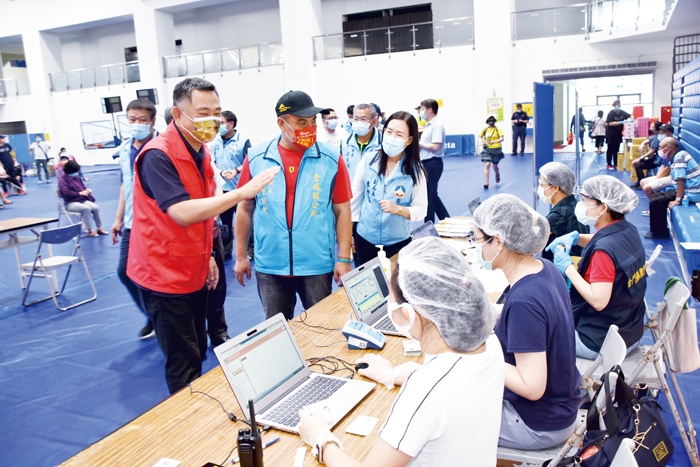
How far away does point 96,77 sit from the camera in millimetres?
20891

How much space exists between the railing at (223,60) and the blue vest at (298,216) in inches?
651

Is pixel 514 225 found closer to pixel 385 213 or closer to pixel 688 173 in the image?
pixel 385 213

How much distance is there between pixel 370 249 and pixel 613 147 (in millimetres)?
10954

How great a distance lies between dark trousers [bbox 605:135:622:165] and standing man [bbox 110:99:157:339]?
11.4 meters

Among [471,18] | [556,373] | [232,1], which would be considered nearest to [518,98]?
[471,18]

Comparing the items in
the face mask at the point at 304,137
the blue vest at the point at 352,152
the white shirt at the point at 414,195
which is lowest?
the white shirt at the point at 414,195

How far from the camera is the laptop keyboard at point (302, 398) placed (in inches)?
65.9

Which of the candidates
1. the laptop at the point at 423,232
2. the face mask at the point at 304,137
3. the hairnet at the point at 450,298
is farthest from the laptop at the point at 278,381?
the laptop at the point at 423,232

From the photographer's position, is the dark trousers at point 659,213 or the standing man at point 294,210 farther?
the dark trousers at point 659,213

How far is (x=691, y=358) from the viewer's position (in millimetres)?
2369

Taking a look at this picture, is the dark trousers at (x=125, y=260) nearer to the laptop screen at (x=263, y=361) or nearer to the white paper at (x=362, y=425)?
the laptop screen at (x=263, y=361)

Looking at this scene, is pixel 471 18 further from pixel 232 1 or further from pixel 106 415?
pixel 106 415

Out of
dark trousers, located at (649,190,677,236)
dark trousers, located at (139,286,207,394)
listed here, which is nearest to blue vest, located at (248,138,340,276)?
dark trousers, located at (139,286,207,394)

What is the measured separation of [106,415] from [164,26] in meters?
19.2
